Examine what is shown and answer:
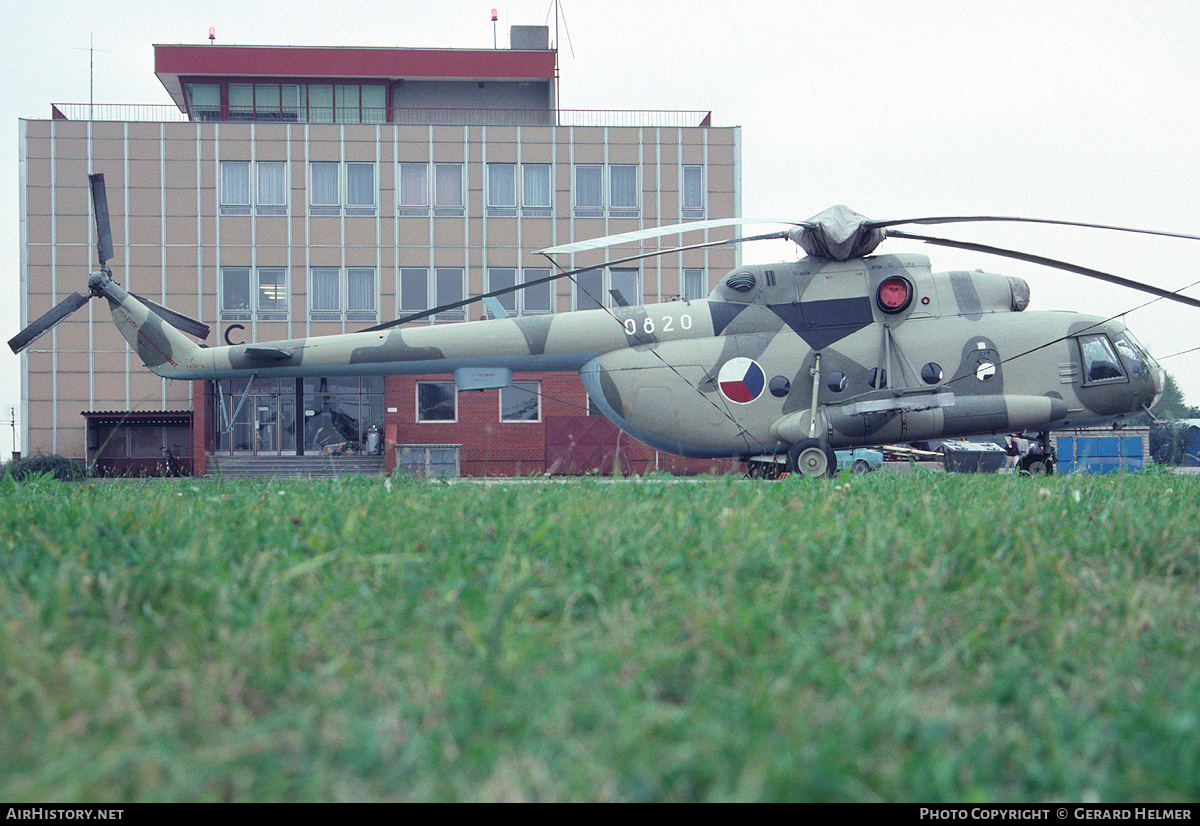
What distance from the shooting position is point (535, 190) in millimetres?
31109

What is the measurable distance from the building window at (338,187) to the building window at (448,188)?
7.95 ft

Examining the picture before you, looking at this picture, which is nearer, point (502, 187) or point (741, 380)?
point (741, 380)

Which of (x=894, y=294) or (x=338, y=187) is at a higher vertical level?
(x=338, y=187)

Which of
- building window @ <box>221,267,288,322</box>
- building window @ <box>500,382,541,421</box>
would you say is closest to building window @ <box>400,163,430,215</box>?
building window @ <box>221,267,288,322</box>

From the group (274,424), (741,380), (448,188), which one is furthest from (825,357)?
(274,424)

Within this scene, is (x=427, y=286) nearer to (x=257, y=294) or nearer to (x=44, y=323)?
(x=257, y=294)

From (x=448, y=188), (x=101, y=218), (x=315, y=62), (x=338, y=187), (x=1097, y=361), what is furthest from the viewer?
(x=315, y=62)

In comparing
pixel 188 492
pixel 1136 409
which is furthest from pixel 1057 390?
pixel 188 492

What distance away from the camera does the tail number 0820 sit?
11766 millimetres

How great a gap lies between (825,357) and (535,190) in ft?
71.9

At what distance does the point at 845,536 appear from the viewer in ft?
11.7

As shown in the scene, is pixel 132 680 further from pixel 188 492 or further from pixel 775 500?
pixel 188 492

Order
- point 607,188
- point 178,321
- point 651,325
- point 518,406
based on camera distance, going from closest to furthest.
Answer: point 651,325, point 178,321, point 518,406, point 607,188

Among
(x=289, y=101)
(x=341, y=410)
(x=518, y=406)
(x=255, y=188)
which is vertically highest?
(x=289, y=101)
